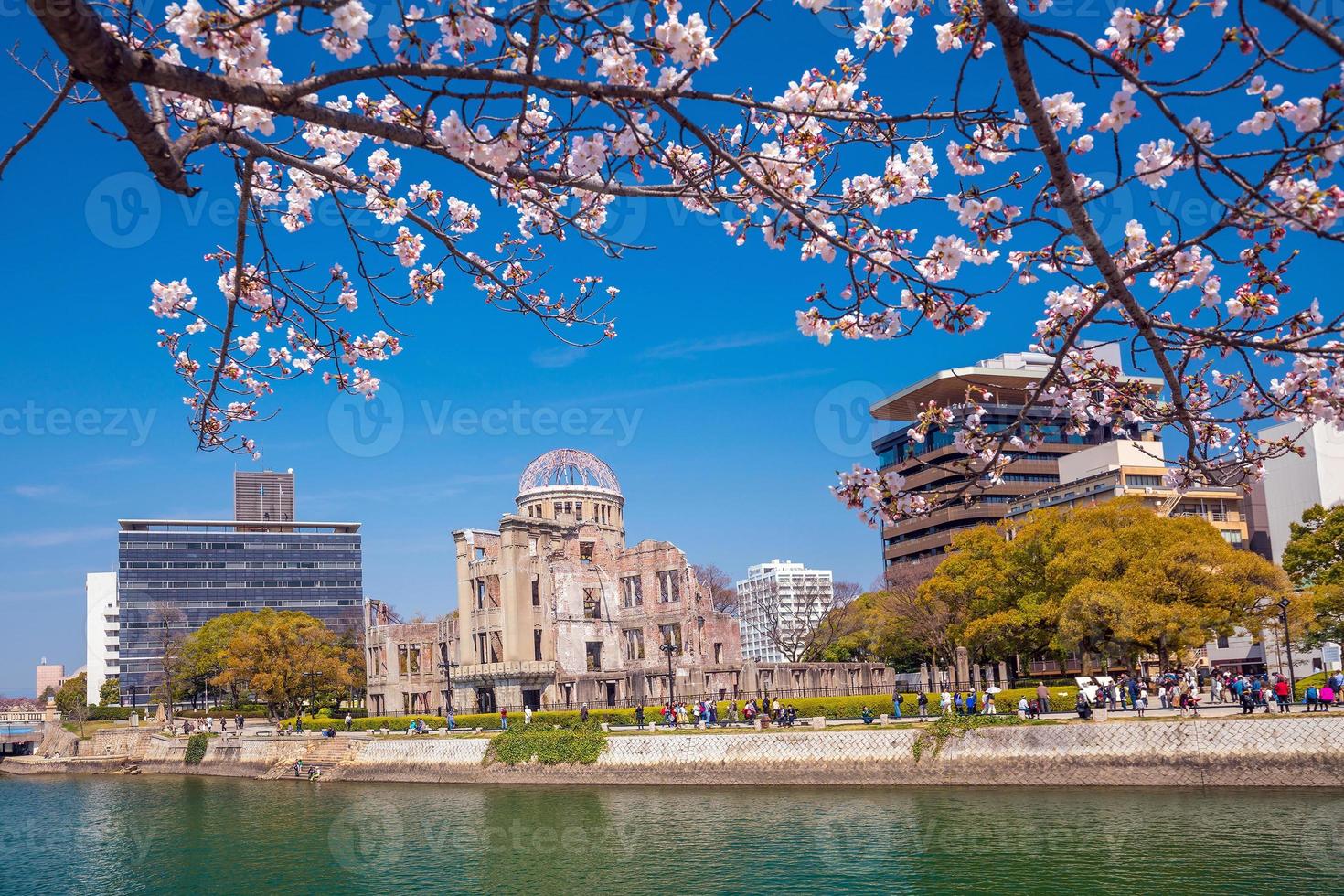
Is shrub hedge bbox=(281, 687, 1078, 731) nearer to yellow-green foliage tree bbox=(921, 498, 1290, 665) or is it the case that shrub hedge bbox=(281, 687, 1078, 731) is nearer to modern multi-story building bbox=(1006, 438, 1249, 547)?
yellow-green foliage tree bbox=(921, 498, 1290, 665)

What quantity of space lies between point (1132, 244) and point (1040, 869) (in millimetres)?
19363

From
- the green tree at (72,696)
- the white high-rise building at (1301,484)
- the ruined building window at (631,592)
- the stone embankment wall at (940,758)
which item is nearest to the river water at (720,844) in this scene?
the stone embankment wall at (940,758)

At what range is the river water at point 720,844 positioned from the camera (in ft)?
77.8

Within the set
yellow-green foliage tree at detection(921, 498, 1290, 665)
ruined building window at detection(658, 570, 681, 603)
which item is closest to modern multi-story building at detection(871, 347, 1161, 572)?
ruined building window at detection(658, 570, 681, 603)

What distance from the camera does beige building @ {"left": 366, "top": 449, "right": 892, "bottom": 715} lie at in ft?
226

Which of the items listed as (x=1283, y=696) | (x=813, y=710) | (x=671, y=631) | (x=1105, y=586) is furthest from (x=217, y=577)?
(x=1283, y=696)

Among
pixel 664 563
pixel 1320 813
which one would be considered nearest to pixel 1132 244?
pixel 1320 813

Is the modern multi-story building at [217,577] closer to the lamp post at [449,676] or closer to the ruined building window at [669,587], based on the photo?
the lamp post at [449,676]

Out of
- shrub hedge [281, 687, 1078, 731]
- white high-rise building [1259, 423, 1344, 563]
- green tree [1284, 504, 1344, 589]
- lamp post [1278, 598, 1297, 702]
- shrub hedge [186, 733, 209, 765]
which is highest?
white high-rise building [1259, 423, 1344, 563]

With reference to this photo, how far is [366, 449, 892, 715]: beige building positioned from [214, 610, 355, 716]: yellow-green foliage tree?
11.1 ft

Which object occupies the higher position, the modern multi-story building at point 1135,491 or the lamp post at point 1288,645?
the modern multi-story building at point 1135,491

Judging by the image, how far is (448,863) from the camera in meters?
28.8

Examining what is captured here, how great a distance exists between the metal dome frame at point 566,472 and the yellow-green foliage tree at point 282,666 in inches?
727

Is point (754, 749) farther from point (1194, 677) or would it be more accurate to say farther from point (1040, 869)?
point (1194, 677)
